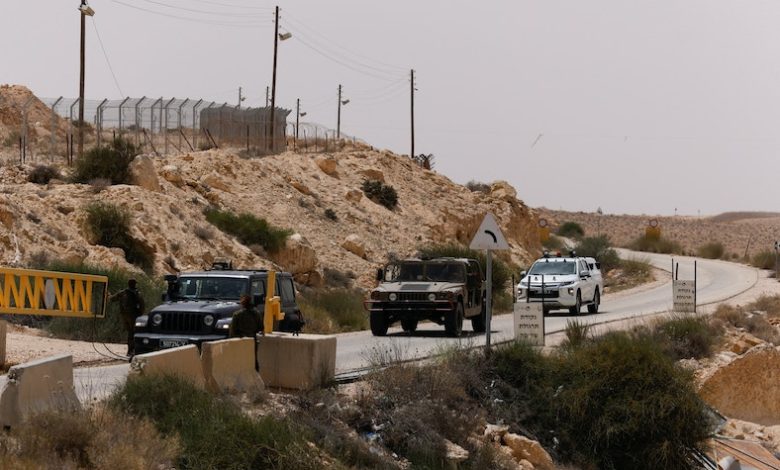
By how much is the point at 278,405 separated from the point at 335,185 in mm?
46251

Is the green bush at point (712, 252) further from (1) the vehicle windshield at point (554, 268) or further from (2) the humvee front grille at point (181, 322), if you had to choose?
(2) the humvee front grille at point (181, 322)

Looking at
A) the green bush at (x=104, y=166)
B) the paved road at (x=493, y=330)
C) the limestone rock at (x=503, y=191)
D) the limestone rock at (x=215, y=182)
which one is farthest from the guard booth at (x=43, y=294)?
the limestone rock at (x=503, y=191)

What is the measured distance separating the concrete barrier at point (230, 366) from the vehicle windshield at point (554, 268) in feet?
79.1

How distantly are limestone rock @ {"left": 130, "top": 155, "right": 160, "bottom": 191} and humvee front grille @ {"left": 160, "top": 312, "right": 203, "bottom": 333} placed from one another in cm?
2570

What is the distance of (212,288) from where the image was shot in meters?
20.3

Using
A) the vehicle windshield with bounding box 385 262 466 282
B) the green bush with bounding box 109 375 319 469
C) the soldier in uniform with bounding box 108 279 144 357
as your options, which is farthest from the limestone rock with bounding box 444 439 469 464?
the vehicle windshield with bounding box 385 262 466 282

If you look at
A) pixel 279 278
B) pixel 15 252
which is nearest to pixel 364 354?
pixel 279 278

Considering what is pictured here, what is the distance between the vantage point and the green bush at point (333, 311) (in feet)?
109

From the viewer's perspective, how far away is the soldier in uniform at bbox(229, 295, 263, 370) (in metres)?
16.4

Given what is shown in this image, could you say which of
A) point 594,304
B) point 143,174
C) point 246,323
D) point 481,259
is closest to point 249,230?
point 143,174

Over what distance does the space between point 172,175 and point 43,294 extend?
26.0 meters

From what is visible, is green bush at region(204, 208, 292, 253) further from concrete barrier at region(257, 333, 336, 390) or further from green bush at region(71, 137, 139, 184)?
concrete barrier at region(257, 333, 336, 390)

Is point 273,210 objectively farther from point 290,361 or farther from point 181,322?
point 290,361

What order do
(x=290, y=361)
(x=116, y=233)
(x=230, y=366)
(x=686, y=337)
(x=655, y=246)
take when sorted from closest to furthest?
(x=230, y=366) < (x=290, y=361) < (x=686, y=337) < (x=116, y=233) < (x=655, y=246)
